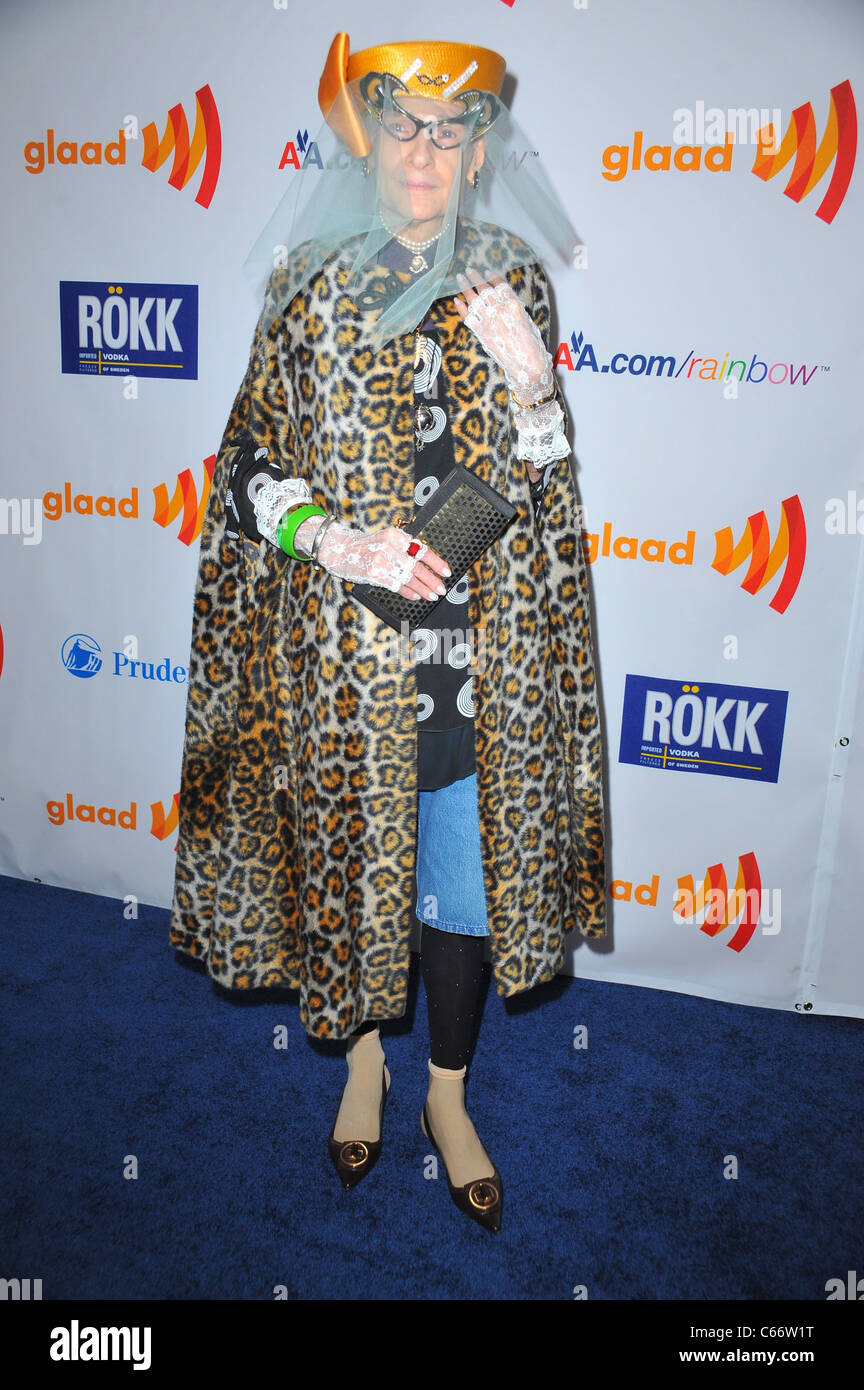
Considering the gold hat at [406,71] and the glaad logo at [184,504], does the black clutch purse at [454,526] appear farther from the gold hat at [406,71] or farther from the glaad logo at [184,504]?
the glaad logo at [184,504]

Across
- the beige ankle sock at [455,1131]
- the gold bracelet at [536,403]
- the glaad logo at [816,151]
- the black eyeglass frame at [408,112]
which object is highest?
the glaad logo at [816,151]

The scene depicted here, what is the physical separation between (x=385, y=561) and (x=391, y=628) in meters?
0.13

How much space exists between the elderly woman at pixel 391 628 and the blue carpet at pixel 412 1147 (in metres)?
0.13

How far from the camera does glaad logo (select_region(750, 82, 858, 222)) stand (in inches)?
A: 74.0

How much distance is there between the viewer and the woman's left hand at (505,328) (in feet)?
4.45

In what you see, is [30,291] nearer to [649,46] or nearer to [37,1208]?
[649,46]

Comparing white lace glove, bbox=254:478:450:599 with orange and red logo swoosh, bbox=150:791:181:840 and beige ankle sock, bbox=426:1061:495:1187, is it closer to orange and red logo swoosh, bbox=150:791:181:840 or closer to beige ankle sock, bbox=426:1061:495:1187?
beige ankle sock, bbox=426:1061:495:1187

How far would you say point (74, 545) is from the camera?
8.36 feet

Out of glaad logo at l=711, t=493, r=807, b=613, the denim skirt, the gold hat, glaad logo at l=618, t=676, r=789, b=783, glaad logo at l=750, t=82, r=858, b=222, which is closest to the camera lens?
the gold hat

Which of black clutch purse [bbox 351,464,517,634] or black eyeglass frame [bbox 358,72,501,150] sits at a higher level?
black eyeglass frame [bbox 358,72,501,150]

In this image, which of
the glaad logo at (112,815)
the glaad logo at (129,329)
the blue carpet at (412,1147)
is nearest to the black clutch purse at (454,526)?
the blue carpet at (412,1147)
